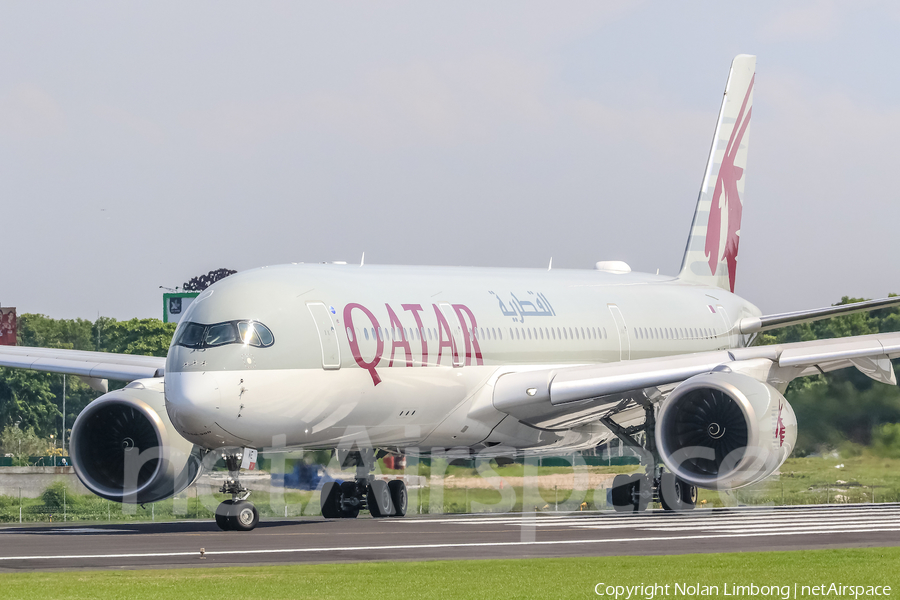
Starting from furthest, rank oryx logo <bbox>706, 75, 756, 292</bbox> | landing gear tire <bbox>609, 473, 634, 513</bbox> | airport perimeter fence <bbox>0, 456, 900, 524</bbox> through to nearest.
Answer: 1. oryx logo <bbox>706, 75, 756, 292</bbox>
2. airport perimeter fence <bbox>0, 456, 900, 524</bbox>
3. landing gear tire <bbox>609, 473, 634, 513</bbox>

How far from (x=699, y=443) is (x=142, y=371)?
31.9ft

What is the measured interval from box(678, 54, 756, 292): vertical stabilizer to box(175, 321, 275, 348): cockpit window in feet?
54.0

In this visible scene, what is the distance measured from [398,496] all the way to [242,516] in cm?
649

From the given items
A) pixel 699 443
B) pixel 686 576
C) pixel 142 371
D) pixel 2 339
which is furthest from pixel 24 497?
pixel 2 339

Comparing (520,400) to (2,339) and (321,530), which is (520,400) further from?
(2,339)

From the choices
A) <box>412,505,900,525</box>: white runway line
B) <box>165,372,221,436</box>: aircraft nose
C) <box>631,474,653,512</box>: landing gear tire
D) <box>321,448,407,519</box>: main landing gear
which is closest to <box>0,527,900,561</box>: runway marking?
<box>165,372,221,436</box>: aircraft nose

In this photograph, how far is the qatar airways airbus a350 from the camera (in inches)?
802

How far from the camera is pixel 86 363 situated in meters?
25.7

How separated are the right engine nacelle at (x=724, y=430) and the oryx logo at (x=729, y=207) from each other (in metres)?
13.6

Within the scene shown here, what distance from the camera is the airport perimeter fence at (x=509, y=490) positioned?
31.5m

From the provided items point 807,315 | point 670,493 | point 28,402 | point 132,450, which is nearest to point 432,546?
point 132,450

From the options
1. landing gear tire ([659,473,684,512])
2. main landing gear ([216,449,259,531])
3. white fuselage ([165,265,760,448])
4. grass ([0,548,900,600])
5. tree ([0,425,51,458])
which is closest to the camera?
grass ([0,548,900,600])

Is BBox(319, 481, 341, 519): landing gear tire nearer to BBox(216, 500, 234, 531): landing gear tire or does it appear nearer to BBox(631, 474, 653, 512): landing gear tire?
BBox(216, 500, 234, 531): landing gear tire

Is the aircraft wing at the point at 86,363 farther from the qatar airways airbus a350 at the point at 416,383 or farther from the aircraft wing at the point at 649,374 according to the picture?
the aircraft wing at the point at 649,374
